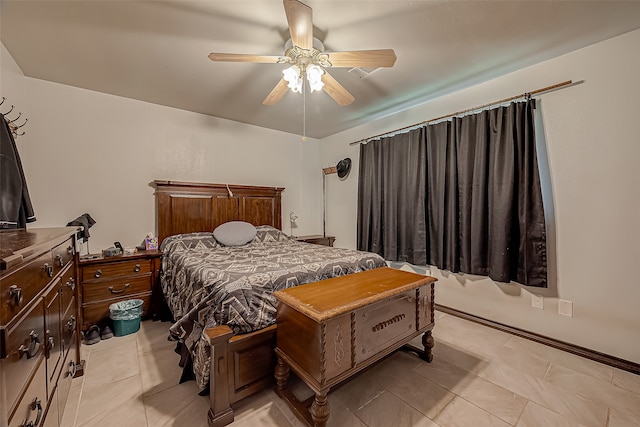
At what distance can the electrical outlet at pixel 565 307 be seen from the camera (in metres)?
2.12

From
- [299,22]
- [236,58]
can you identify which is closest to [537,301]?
[299,22]

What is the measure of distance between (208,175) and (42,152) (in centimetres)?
154

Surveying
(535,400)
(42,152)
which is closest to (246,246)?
(42,152)

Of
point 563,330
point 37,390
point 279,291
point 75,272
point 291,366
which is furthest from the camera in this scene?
point 563,330

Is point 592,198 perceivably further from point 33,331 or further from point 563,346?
point 33,331

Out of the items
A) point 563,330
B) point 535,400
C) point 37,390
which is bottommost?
point 535,400

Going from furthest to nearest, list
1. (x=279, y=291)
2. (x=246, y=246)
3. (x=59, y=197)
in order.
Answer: (x=246, y=246) < (x=59, y=197) < (x=279, y=291)

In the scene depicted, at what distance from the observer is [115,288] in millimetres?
2498

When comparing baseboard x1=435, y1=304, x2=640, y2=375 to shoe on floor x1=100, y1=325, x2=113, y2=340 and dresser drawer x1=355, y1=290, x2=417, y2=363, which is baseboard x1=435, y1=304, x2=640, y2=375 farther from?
A: shoe on floor x1=100, y1=325, x2=113, y2=340

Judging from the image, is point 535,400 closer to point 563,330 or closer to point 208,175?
point 563,330

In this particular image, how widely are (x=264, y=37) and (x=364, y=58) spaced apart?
2.55ft

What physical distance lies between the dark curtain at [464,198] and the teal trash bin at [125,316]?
2705 mm

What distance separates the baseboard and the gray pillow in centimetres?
254

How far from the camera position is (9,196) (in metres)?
1.65
